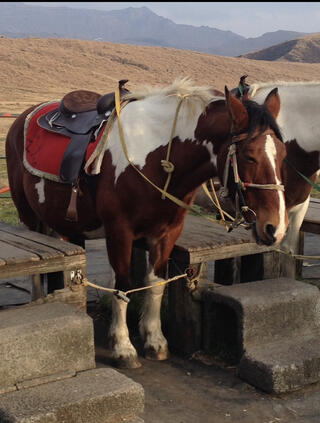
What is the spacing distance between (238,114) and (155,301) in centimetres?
166

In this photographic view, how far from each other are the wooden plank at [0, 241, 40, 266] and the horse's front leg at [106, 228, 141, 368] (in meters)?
0.55

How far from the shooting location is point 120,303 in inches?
174

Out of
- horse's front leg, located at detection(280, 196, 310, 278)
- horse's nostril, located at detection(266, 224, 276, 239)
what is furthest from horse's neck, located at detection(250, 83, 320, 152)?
horse's nostril, located at detection(266, 224, 276, 239)

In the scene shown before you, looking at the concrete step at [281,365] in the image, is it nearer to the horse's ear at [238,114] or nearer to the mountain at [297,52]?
the horse's ear at [238,114]

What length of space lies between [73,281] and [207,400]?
1.17 m

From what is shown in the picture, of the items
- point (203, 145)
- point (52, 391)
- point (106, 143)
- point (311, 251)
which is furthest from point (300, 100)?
point (311, 251)

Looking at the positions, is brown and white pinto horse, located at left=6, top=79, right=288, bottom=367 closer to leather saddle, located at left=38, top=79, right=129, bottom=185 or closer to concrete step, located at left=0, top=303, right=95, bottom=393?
leather saddle, located at left=38, top=79, right=129, bottom=185

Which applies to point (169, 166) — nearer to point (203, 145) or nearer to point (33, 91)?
point (203, 145)

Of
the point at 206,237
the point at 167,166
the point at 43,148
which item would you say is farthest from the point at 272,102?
the point at 43,148

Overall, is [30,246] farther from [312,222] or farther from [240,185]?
[312,222]

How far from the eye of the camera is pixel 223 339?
4.64 meters

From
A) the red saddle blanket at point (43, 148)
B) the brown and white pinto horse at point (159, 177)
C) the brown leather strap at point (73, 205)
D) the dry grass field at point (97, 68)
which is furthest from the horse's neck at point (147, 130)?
the dry grass field at point (97, 68)

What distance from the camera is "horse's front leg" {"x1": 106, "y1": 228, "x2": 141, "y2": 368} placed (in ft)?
14.0

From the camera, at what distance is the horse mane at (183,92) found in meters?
4.02
